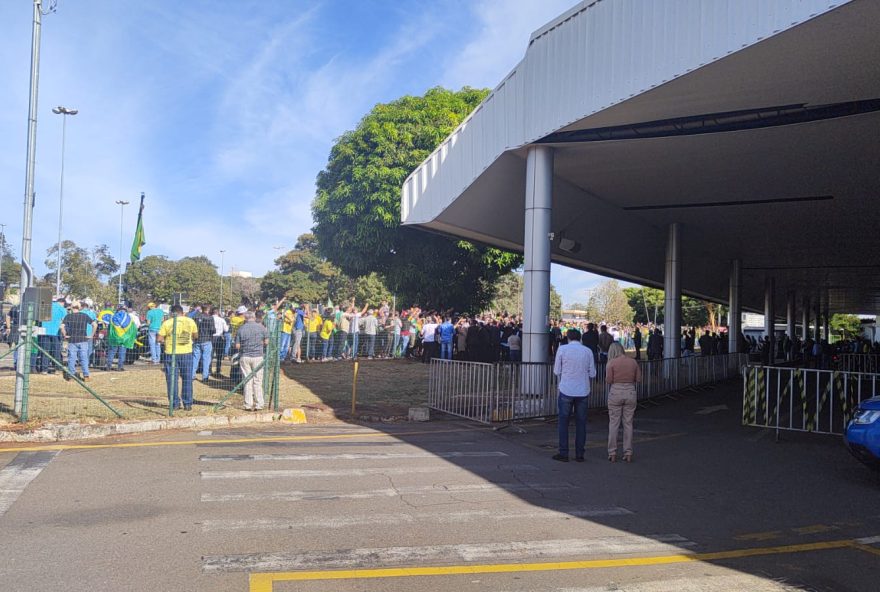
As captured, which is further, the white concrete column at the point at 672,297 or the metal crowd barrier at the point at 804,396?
the white concrete column at the point at 672,297

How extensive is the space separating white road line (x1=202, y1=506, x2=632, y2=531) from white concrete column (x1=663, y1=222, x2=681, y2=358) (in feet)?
56.5

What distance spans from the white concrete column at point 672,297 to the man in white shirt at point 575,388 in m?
14.4

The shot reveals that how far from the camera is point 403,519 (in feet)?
21.6

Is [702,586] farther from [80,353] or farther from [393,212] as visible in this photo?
[393,212]

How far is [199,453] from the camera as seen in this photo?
9367 mm

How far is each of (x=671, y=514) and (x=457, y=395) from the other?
704cm

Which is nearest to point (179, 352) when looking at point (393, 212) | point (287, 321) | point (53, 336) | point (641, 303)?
point (53, 336)

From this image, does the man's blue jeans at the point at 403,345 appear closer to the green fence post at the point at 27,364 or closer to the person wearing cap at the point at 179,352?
the person wearing cap at the point at 179,352

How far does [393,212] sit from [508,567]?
25598mm

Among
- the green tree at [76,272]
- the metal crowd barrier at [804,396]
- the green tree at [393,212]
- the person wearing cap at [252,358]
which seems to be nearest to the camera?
the metal crowd barrier at [804,396]

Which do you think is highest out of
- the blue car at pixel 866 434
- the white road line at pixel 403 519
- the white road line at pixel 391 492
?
the blue car at pixel 866 434

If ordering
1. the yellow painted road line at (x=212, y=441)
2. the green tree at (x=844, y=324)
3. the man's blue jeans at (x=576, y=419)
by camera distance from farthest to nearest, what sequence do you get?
the green tree at (x=844, y=324) < the man's blue jeans at (x=576, y=419) < the yellow painted road line at (x=212, y=441)

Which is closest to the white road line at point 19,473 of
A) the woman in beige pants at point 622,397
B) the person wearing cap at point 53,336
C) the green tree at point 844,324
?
the person wearing cap at point 53,336

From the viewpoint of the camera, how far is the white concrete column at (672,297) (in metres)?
23.5
